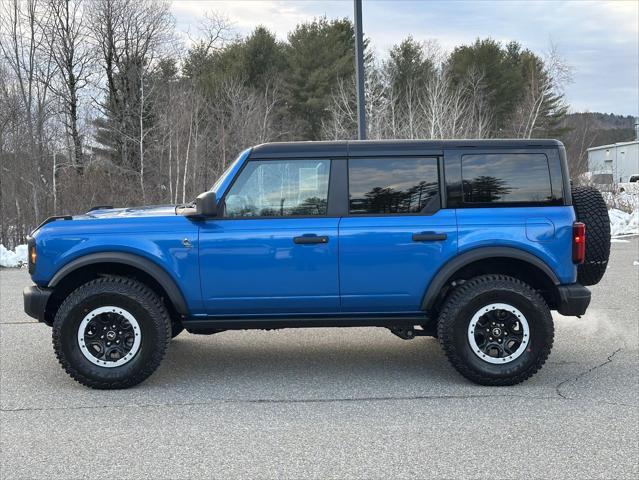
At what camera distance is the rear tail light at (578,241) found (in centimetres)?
499

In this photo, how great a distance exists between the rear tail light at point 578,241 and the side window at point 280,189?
6.33 feet

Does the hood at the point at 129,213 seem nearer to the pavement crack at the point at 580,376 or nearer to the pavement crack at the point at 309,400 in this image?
the pavement crack at the point at 309,400

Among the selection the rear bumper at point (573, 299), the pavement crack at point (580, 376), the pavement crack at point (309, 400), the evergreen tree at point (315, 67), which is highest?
the evergreen tree at point (315, 67)

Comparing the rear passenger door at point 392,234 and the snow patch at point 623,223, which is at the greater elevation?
the rear passenger door at point 392,234

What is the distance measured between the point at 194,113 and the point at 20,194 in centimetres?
1010

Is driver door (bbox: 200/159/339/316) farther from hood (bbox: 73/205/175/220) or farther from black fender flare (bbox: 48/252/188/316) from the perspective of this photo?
hood (bbox: 73/205/175/220)

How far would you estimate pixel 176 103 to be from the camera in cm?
2745

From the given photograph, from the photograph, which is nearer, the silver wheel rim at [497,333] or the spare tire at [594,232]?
the silver wheel rim at [497,333]

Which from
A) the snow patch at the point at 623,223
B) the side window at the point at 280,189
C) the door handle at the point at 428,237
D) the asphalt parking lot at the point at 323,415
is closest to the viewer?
the asphalt parking lot at the point at 323,415

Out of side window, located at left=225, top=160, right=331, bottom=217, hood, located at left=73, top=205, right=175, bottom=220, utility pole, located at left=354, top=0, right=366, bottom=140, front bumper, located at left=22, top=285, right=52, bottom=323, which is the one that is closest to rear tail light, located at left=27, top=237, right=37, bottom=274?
front bumper, located at left=22, top=285, right=52, bottom=323

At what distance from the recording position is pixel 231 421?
14.2 feet

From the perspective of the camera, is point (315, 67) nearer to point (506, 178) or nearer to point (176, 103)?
point (176, 103)

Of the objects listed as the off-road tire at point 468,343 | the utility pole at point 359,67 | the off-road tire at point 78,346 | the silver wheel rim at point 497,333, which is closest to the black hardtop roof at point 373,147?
the off-road tire at point 468,343

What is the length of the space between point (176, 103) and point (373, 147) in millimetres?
23744
